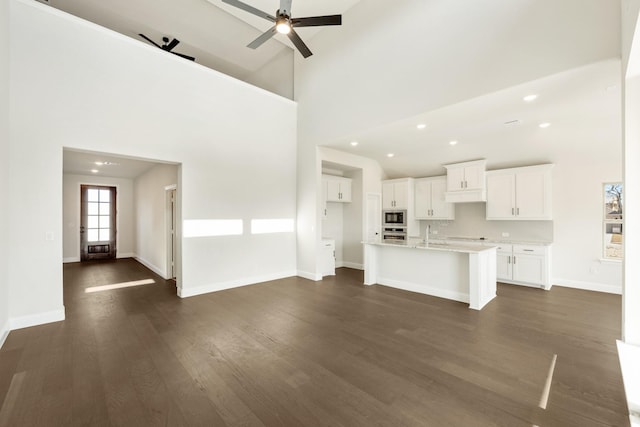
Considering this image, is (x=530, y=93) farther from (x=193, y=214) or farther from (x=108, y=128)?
(x=108, y=128)

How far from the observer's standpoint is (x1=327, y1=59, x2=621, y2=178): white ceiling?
10.9ft

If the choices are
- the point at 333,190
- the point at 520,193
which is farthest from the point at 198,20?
the point at 520,193

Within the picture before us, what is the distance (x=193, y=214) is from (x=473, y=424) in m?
4.64

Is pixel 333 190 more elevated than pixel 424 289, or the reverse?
pixel 333 190

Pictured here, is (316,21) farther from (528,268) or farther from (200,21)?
(528,268)

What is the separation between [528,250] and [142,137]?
24.0 feet

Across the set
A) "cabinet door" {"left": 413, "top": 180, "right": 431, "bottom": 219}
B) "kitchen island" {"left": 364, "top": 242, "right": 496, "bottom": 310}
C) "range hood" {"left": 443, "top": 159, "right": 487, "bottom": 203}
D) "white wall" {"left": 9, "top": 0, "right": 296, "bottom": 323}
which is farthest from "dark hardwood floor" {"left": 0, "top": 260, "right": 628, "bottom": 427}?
"cabinet door" {"left": 413, "top": 180, "right": 431, "bottom": 219}

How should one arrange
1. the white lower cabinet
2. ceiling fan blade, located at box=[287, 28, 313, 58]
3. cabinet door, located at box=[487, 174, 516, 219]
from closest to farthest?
ceiling fan blade, located at box=[287, 28, 313, 58] < the white lower cabinet < cabinet door, located at box=[487, 174, 516, 219]

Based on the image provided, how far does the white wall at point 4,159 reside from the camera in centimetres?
302

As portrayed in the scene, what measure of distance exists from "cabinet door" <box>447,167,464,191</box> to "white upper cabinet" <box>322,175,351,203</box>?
8.23 feet

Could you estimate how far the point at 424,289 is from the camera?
16.1 ft

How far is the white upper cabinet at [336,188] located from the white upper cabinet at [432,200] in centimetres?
190

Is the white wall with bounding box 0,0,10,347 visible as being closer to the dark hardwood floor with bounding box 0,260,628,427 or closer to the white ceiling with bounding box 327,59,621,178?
the dark hardwood floor with bounding box 0,260,628,427

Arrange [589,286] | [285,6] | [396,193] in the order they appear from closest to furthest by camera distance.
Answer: [285,6] < [589,286] < [396,193]
